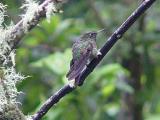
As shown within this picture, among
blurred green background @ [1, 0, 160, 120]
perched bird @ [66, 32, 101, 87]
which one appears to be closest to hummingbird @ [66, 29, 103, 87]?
perched bird @ [66, 32, 101, 87]

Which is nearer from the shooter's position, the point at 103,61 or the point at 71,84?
the point at 71,84

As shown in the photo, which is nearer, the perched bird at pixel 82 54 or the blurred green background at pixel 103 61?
the perched bird at pixel 82 54

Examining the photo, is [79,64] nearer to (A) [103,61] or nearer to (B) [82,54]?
(B) [82,54]

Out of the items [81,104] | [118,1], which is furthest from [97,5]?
[81,104]

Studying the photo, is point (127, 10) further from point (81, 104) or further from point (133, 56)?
point (81, 104)

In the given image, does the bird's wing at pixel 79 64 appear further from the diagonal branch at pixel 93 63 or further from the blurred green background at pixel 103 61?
the blurred green background at pixel 103 61

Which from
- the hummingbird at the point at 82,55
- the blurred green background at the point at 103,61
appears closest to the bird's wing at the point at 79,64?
the hummingbird at the point at 82,55

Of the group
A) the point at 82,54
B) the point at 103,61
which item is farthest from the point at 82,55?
the point at 103,61

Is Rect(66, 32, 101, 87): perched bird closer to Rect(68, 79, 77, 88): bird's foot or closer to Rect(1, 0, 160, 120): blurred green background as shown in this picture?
Rect(68, 79, 77, 88): bird's foot
